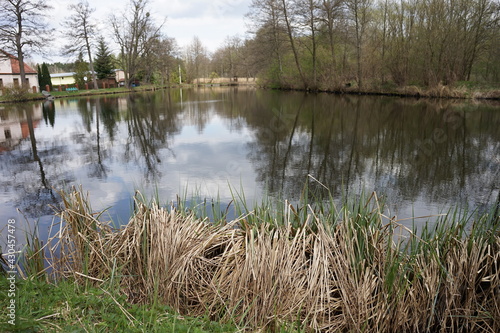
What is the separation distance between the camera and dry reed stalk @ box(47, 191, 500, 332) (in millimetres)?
2949

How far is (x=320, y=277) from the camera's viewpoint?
3039 mm

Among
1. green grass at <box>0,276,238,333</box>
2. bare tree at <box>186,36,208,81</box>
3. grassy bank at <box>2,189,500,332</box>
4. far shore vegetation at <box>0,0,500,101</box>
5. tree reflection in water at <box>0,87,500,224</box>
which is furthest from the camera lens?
bare tree at <box>186,36,208,81</box>

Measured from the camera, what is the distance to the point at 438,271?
3.07 m

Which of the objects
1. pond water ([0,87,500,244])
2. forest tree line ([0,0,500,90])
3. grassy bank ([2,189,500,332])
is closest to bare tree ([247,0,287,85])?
forest tree line ([0,0,500,90])

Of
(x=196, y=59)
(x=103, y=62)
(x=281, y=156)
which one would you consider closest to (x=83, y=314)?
(x=281, y=156)

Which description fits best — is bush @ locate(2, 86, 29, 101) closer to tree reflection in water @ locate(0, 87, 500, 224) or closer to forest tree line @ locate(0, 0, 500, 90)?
forest tree line @ locate(0, 0, 500, 90)

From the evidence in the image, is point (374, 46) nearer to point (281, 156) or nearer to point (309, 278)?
point (281, 156)

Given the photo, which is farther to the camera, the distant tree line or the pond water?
the distant tree line

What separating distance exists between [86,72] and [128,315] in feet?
187

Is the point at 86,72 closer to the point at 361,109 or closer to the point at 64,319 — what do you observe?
the point at 361,109

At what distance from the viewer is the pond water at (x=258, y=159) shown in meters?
6.24

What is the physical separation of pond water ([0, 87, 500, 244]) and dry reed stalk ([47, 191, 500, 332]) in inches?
25.3

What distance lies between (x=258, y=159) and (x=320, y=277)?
6099 mm

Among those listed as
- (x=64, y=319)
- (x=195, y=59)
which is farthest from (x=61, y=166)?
(x=195, y=59)
